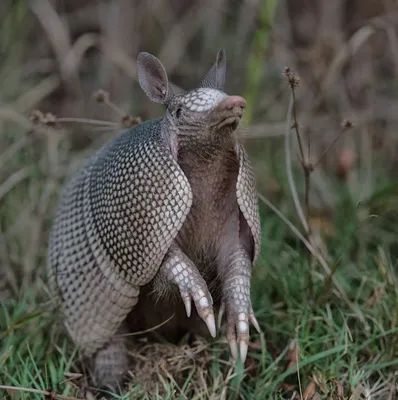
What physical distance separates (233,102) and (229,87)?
4.13 meters

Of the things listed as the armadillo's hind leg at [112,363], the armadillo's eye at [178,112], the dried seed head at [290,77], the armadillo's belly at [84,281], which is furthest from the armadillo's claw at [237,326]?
the dried seed head at [290,77]

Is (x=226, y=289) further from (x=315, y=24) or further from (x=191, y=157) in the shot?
(x=315, y=24)

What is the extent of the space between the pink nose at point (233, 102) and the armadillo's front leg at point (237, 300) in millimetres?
774

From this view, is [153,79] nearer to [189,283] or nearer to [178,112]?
[178,112]

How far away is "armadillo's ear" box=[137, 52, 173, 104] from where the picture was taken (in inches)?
137

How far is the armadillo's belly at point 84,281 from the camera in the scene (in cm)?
365

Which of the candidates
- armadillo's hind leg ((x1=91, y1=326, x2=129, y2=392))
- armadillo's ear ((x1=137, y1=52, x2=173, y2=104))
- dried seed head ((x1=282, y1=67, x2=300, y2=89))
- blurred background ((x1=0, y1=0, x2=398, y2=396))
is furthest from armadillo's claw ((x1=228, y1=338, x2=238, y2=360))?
blurred background ((x1=0, y1=0, x2=398, y2=396))

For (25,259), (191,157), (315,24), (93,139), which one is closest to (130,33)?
(93,139)

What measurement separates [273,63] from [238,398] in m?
3.93

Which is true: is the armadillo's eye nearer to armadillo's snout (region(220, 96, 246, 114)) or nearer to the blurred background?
armadillo's snout (region(220, 96, 246, 114))

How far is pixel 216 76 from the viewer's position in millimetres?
3543

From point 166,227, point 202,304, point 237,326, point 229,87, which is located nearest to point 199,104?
point 166,227

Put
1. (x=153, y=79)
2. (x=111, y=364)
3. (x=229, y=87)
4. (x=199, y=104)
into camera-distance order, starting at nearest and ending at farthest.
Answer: (x=199, y=104), (x=153, y=79), (x=111, y=364), (x=229, y=87)

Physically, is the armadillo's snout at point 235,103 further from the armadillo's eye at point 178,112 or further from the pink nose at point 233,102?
the armadillo's eye at point 178,112
